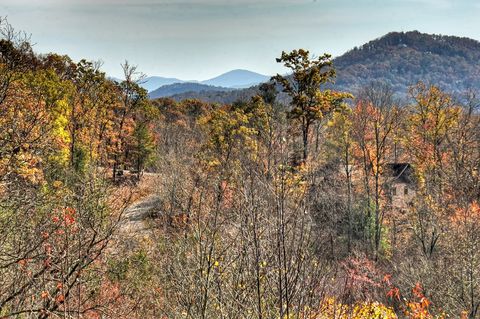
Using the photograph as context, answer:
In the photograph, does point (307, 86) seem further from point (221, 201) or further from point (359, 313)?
point (359, 313)

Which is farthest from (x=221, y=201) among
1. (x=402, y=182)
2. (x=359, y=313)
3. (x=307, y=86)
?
(x=402, y=182)

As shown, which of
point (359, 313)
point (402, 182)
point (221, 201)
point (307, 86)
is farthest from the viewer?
point (402, 182)

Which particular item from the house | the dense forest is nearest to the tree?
the dense forest

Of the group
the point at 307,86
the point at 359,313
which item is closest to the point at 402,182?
the point at 307,86

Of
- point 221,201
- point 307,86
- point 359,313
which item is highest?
point 307,86

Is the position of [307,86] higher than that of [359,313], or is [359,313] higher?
[307,86]

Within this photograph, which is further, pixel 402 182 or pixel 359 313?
pixel 402 182

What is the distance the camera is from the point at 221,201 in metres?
14.7

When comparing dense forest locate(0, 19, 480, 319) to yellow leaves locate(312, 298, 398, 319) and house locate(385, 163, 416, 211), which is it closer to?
yellow leaves locate(312, 298, 398, 319)

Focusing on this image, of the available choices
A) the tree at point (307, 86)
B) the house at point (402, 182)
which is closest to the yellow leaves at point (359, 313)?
the tree at point (307, 86)

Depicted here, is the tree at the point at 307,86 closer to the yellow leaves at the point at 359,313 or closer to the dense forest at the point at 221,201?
the dense forest at the point at 221,201

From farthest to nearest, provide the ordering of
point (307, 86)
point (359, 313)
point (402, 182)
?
point (402, 182) < point (307, 86) < point (359, 313)

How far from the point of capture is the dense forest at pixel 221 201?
25.9 feet

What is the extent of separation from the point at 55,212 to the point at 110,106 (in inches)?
933
